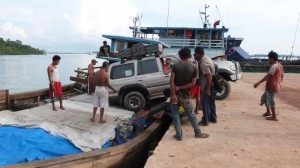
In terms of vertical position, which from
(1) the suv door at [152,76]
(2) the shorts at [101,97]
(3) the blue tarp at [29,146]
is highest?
(1) the suv door at [152,76]

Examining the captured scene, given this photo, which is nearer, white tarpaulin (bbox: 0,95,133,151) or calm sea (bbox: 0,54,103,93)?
white tarpaulin (bbox: 0,95,133,151)

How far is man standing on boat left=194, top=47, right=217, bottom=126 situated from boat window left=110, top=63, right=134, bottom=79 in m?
3.53

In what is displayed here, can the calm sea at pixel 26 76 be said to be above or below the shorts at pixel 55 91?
below

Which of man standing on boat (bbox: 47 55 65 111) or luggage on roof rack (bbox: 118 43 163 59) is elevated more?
luggage on roof rack (bbox: 118 43 163 59)

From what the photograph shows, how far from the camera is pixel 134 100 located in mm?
10273

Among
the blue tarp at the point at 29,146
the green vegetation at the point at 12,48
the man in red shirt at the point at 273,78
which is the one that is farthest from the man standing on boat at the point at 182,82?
the green vegetation at the point at 12,48

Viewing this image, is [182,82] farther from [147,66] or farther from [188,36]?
[188,36]

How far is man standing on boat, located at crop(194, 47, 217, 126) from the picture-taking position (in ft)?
23.3

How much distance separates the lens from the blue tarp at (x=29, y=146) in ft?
19.0

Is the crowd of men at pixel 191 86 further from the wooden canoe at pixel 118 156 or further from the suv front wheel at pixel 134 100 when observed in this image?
the suv front wheel at pixel 134 100

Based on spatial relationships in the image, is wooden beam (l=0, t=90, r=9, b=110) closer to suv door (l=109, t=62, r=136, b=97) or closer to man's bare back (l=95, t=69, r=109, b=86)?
suv door (l=109, t=62, r=136, b=97)

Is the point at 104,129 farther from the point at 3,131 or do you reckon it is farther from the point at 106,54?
the point at 106,54

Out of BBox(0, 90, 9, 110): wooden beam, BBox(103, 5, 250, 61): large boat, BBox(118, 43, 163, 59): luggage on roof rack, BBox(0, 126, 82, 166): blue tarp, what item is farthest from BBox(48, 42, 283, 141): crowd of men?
BBox(103, 5, 250, 61): large boat

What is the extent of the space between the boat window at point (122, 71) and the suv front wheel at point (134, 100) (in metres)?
0.71
